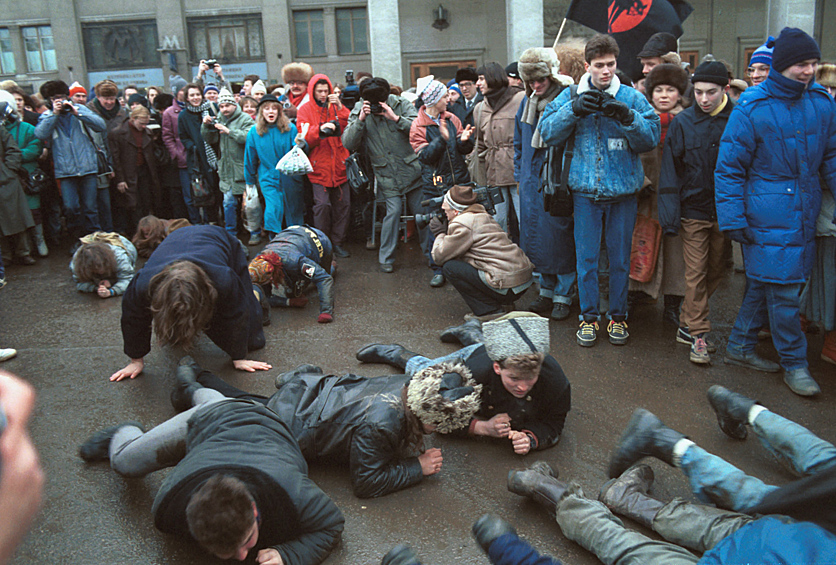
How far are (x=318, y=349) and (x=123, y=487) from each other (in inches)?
76.5

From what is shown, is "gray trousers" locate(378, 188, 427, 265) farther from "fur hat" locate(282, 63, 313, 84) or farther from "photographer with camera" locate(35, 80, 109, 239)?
"photographer with camera" locate(35, 80, 109, 239)

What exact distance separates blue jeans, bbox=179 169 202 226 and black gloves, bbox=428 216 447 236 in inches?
177

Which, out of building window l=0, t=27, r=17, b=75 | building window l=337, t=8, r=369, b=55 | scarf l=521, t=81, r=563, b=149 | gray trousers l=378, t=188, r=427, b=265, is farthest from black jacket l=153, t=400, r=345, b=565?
building window l=0, t=27, r=17, b=75

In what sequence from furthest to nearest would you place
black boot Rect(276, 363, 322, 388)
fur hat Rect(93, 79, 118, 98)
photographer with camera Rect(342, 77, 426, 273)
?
fur hat Rect(93, 79, 118, 98) → photographer with camera Rect(342, 77, 426, 273) → black boot Rect(276, 363, 322, 388)

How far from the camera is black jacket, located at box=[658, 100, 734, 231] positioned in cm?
464

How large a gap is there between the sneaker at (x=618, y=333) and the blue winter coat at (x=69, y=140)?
638 cm

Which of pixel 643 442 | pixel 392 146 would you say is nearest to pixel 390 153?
pixel 392 146

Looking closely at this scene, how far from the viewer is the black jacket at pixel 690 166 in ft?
15.2

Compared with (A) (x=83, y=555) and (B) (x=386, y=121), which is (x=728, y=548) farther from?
(B) (x=386, y=121)

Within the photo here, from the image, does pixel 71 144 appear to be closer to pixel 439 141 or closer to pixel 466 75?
pixel 439 141

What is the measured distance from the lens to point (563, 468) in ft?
11.7

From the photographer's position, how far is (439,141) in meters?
6.42

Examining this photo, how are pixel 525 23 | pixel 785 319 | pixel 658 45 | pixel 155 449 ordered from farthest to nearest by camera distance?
1. pixel 525 23
2. pixel 658 45
3. pixel 785 319
4. pixel 155 449

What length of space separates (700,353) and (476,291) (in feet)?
5.73
